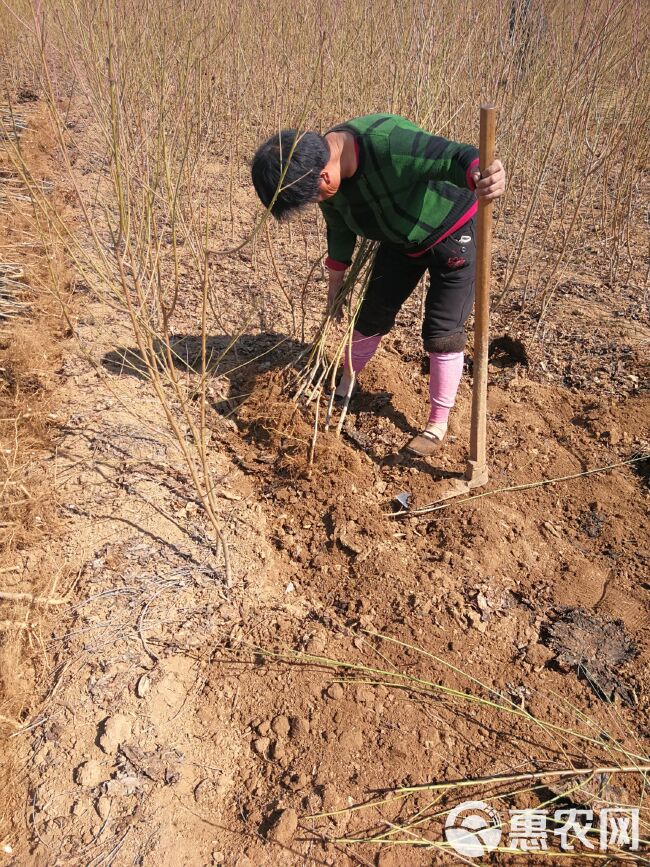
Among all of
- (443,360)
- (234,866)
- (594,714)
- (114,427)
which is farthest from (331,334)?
(234,866)

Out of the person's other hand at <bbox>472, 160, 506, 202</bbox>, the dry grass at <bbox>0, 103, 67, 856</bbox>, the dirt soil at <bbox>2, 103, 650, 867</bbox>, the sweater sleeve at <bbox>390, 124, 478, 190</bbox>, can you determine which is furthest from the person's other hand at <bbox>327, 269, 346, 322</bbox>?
the dry grass at <bbox>0, 103, 67, 856</bbox>

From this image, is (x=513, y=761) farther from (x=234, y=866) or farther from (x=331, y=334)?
(x=331, y=334)

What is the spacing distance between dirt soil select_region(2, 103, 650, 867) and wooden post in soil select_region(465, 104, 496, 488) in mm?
139

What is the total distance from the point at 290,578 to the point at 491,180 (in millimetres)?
1336

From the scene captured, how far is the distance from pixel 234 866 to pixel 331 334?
7.07 feet

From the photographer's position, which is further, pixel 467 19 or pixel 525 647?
pixel 467 19

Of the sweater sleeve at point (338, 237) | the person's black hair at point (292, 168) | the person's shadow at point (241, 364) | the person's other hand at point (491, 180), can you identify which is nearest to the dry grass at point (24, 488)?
the person's shadow at point (241, 364)

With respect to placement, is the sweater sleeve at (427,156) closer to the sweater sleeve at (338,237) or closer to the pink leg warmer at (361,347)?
the sweater sleeve at (338,237)

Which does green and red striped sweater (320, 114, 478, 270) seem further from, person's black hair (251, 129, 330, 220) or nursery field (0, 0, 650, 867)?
nursery field (0, 0, 650, 867)

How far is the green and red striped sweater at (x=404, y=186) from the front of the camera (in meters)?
1.70

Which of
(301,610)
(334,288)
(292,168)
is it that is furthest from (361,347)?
(301,610)

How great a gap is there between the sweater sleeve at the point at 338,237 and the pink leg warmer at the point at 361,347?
0.30 meters

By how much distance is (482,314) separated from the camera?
186cm

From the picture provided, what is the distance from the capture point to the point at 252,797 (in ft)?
4.72
